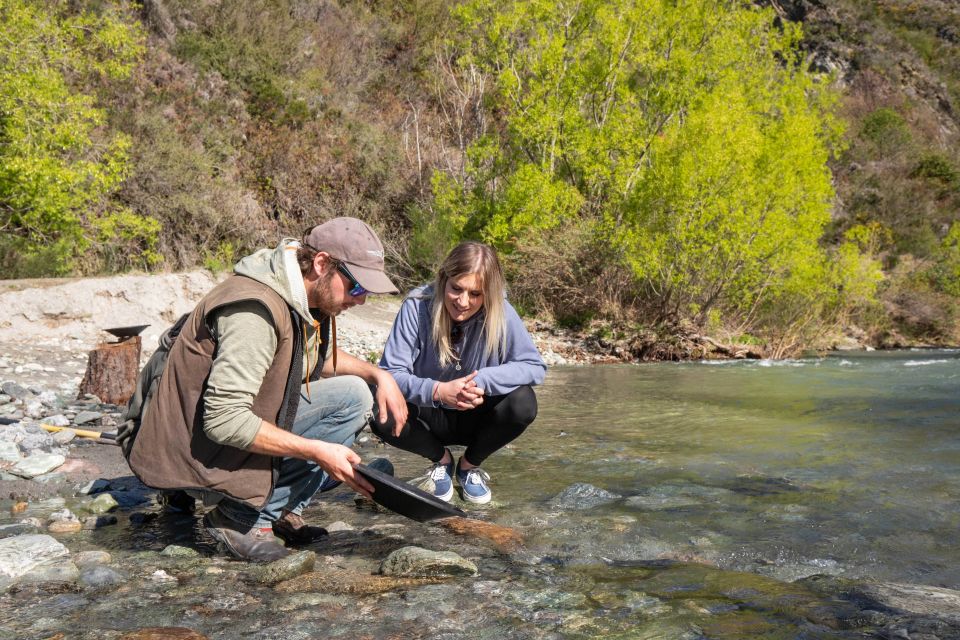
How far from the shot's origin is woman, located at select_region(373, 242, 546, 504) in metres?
3.56

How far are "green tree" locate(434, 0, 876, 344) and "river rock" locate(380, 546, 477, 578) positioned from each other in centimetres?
1240

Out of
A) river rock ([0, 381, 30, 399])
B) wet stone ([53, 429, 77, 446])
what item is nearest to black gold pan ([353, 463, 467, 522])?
wet stone ([53, 429, 77, 446])

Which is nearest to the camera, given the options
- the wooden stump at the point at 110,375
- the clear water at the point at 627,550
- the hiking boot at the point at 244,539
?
the clear water at the point at 627,550

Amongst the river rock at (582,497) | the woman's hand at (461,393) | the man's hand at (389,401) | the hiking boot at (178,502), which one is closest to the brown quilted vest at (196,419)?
the man's hand at (389,401)

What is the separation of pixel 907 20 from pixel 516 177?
46.8m

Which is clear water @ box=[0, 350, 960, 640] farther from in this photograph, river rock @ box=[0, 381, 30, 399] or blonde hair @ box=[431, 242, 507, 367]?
river rock @ box=[0, 381, 30, 399]

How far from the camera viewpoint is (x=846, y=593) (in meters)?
2.46

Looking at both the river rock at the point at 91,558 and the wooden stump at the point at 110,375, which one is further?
the wooden stump at the point at 110,375

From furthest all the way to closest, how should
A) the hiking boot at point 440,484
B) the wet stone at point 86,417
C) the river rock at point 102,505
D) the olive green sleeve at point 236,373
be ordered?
1. the wet stone at point 86,417
2. the hiking boot at point 440,484
3. the river rock at point 102,505
4. the olive green sleeve at point 236,373

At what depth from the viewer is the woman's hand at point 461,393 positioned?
3506 millimetres

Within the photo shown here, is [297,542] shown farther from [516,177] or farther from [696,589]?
[516,177]

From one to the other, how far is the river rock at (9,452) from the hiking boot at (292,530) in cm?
200

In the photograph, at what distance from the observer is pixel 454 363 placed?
3805 millimetres

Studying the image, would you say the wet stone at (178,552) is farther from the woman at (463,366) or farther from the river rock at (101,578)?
the woman at (463,366)
